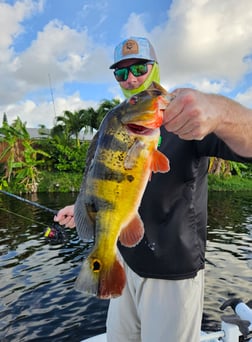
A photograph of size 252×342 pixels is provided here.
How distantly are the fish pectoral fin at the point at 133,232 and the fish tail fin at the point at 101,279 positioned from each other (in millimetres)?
118

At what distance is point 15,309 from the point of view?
7.07 m

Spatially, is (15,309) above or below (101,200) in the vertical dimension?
below

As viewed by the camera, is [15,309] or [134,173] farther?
[15,309]

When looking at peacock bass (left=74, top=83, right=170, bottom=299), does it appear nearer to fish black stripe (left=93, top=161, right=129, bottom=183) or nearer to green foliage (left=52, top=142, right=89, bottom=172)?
fish black stripe (left=93, top=161, right=129, bottom=183)

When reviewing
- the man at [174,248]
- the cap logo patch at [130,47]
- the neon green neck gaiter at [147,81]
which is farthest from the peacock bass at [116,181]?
the cap logo patch at [130,47]

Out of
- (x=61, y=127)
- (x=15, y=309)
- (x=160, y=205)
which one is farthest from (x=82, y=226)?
(x=61, y=127)

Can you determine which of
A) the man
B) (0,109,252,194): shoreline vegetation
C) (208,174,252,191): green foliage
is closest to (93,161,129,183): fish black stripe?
the man

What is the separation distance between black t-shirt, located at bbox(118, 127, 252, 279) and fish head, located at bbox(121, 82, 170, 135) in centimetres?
70

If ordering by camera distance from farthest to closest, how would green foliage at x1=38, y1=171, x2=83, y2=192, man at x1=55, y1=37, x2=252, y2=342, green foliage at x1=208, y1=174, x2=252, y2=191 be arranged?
green foliage at x1=208, y1=174, x2=252, y2=191 < green foliage at x1=38, y1=171, x2=83, y2=192 < man at x1=55, y1=37, x2=252, y2=342

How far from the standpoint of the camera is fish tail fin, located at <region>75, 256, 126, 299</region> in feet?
6.00

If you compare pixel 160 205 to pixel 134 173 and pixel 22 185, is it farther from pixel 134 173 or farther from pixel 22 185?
pixel 22 185

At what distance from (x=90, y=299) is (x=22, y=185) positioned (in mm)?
22133

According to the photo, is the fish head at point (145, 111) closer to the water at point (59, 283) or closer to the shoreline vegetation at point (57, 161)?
the water at point (59, 283)

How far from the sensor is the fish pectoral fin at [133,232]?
1854mm
